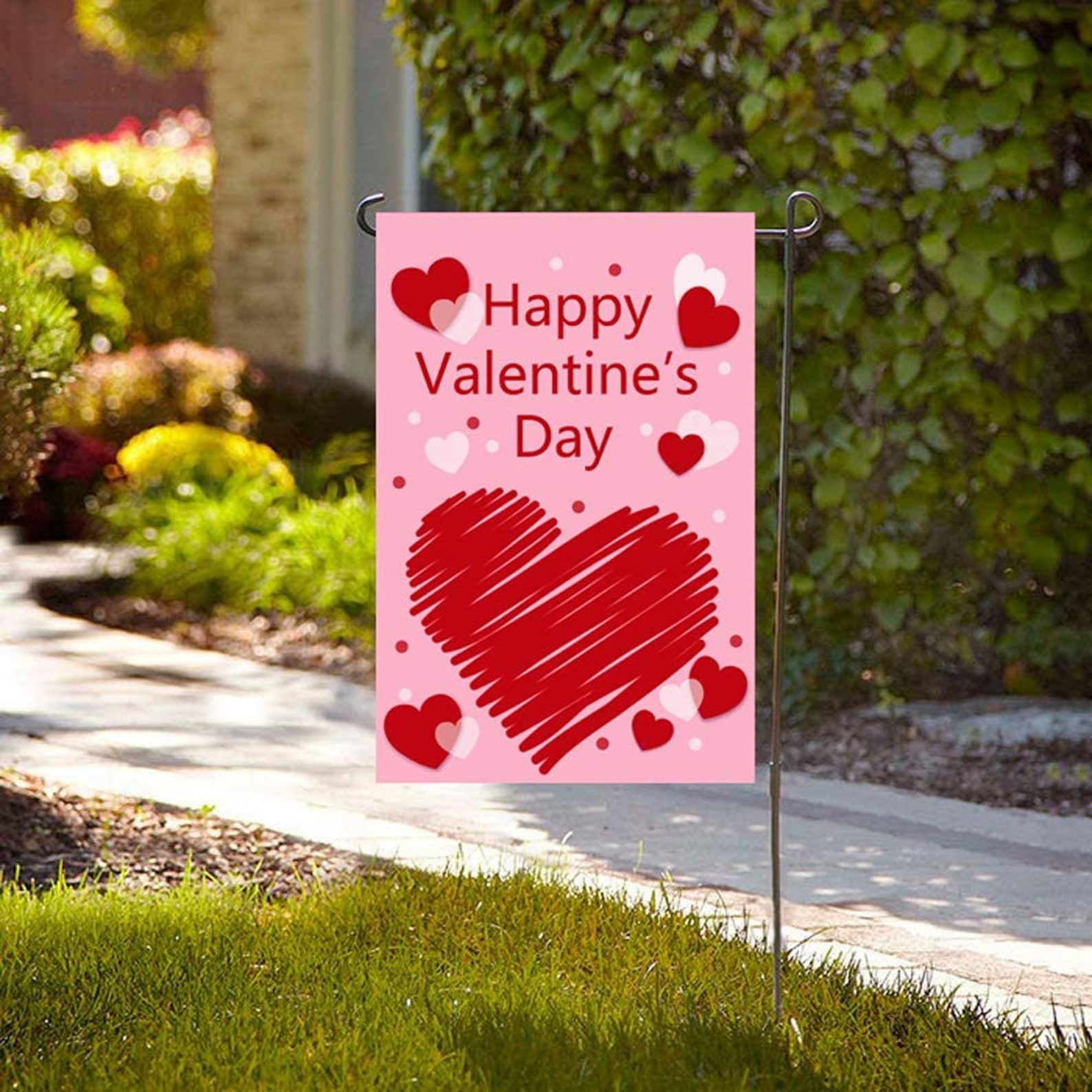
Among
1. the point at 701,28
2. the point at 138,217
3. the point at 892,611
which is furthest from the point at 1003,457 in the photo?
the point at 138,217

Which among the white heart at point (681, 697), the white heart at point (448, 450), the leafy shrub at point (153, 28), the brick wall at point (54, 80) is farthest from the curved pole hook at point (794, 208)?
the brick wall at point (54, 80)

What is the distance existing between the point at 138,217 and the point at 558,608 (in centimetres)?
1178

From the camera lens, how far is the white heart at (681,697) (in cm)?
334

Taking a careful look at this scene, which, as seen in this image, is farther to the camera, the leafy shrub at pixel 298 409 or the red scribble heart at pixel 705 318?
the leafy shrub at pixel 298 409

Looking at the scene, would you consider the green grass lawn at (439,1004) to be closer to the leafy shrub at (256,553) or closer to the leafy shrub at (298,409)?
the leafy shrub at (256,553)

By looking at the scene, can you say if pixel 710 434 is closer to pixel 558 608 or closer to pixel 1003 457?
pixel 558 608

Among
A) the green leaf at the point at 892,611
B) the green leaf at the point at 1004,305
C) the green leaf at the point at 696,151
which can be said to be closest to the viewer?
the green leaf at the point at 1004,305

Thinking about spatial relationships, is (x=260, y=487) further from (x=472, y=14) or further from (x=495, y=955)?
(x=495, y=955)

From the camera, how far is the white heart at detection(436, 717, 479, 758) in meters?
3.36

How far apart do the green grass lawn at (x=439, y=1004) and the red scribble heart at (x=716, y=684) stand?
475mm

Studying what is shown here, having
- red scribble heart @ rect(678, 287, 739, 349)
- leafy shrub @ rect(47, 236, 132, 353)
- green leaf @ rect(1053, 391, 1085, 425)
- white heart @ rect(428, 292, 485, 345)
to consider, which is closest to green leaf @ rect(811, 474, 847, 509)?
green leaf @ rect(1053, 391, 1085, 425)

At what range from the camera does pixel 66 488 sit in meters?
10.4

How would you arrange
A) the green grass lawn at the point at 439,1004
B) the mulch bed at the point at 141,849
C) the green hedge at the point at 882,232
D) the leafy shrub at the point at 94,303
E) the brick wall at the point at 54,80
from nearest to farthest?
the green grass lawn at the point at 439,1004 < the mulch bed at the point at 141,849 < the green hedge at the point at 882,232 < the leafy shrub at the point at 94,303 < the brick wall at the point at 54,80

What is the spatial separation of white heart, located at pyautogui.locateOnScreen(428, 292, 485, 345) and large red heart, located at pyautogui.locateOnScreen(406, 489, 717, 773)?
0.25 m
